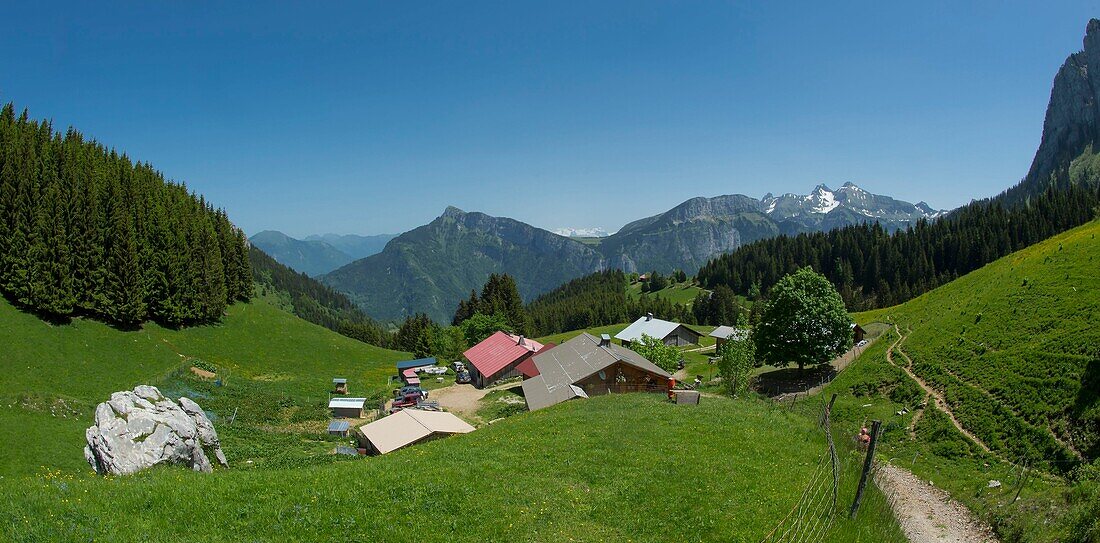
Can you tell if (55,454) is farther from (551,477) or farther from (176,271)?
(176,271)

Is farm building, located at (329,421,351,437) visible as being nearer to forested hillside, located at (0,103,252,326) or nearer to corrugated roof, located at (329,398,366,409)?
corrugated roof, located at (329,398,366,409)

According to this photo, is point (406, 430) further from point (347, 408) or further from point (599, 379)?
point (599, 379)

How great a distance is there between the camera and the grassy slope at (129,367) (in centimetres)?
2686

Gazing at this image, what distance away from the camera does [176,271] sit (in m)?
65.8

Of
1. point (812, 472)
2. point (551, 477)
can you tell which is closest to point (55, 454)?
point (551, 477)

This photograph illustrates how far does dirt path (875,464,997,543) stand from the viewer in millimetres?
16844

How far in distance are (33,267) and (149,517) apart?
58.0 m

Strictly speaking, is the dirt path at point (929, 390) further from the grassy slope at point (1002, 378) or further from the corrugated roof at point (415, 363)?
the corrugated roof at point (415, 363)

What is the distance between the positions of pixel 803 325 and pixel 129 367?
66.5m

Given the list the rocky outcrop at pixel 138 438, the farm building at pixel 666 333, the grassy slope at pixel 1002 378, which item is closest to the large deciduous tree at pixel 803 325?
the grassy slope at pixel 1002 378

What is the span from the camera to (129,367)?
50.5 meters

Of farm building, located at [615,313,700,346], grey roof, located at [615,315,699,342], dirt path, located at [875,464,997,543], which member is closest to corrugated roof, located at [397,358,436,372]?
farm building, located at [615,313,700,346]

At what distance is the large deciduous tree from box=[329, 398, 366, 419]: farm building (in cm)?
4004

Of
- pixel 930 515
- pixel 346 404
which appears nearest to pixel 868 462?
pixel 930 515
